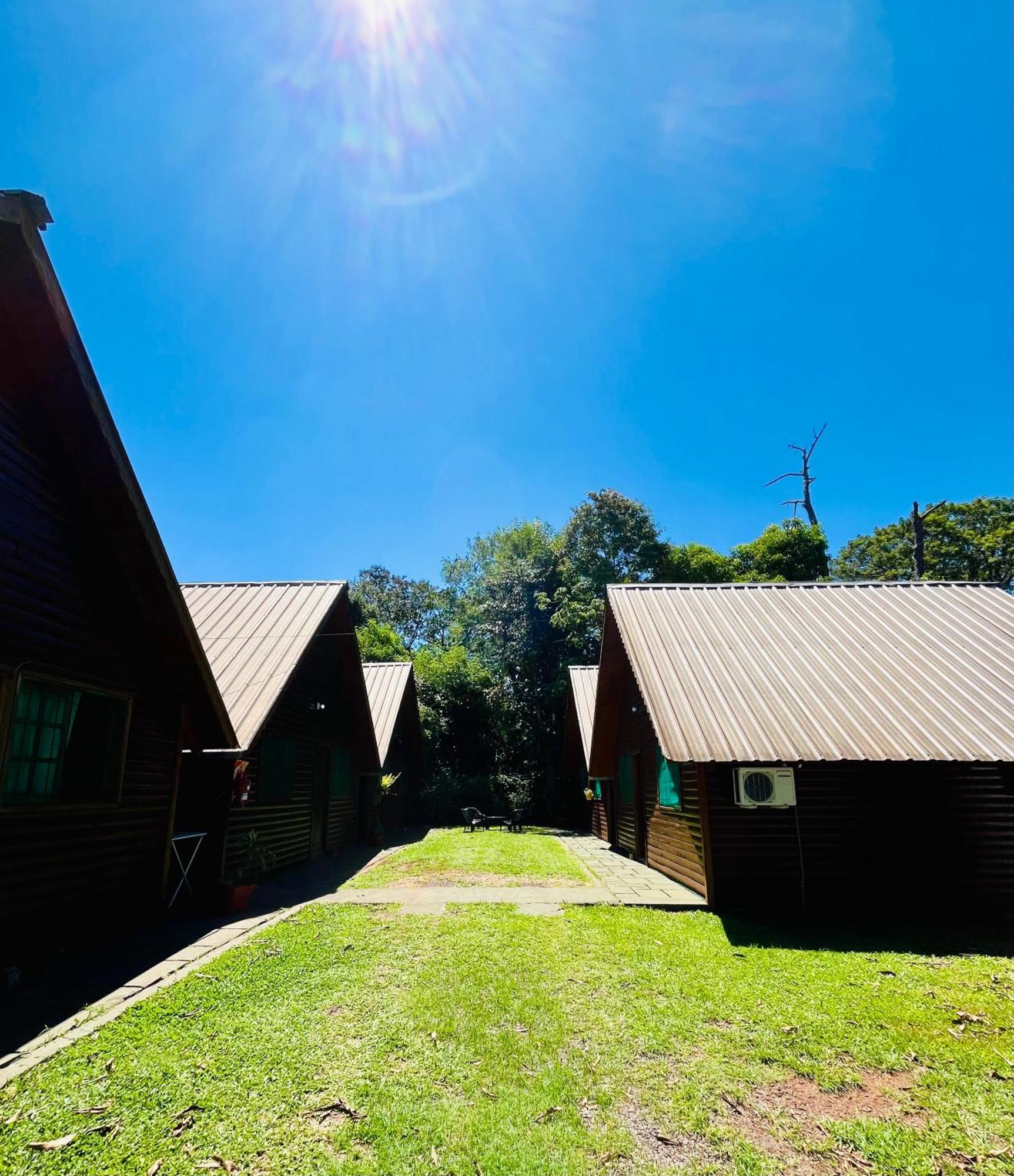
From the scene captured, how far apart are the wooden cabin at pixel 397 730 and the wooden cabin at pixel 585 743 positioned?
5.53 m

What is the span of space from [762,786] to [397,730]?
44.4 feet

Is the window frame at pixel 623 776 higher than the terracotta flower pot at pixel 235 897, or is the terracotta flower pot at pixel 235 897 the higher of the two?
the window frame at pixel 623 776

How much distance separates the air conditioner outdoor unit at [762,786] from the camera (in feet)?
25.1

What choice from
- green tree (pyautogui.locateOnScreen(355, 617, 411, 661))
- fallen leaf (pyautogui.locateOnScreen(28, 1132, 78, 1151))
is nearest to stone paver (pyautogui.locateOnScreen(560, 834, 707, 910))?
fallen leaf (pyautogui.locateOnScreen(28, 1132, 78, 1151))

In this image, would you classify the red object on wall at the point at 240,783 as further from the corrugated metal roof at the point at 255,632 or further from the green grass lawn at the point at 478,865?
the green grass lawn at the point at 478,865

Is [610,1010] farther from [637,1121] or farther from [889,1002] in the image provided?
[889,1002]

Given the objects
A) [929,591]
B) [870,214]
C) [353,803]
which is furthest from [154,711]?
[929,591]

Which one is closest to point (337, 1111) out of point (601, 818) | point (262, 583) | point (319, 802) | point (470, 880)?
point (470, 880)

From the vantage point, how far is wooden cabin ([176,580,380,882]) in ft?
27.0

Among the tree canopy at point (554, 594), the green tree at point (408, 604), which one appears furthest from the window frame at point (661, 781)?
the green tree at point (408, 604)

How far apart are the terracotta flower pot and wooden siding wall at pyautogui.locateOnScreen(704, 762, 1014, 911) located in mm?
6188

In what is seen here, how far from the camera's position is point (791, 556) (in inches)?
1078

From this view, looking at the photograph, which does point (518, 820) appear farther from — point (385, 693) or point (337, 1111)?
point (337, 1111)

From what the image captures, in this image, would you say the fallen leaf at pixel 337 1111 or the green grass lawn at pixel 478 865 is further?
the green grass lawn at pixel 478 865
